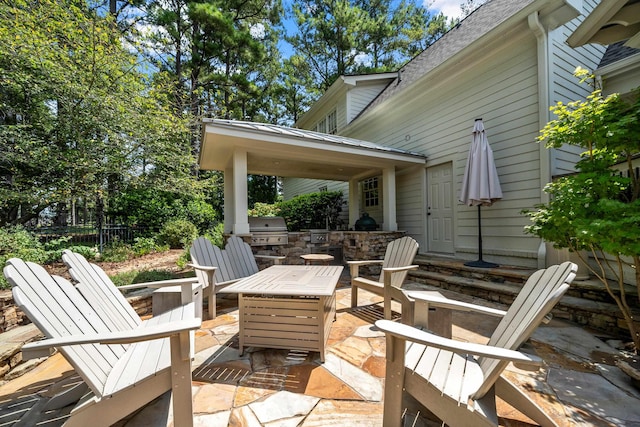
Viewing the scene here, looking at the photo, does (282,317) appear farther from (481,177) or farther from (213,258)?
(481,177)

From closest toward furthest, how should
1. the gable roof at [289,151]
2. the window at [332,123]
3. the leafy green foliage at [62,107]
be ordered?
1. the gable roof at [289,151]
2. the leafy green foliage at [62,107]
3. the window at [332,123]

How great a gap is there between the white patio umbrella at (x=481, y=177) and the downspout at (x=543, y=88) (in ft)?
1.98

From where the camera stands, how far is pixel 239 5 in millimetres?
12289

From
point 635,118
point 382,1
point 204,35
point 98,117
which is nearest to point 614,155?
point 635,118

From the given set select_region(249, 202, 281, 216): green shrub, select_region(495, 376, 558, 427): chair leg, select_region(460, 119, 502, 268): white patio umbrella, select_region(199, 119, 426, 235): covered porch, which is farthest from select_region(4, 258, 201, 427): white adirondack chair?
select_region(249, 202, 281, 216): green shrub

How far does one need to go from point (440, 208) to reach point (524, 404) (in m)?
4.86

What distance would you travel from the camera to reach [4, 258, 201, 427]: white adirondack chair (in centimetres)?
116

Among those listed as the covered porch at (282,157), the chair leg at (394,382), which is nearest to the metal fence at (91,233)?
the covered porch at (282,157)

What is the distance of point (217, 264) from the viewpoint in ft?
11.5

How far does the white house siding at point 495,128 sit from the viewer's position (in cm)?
432

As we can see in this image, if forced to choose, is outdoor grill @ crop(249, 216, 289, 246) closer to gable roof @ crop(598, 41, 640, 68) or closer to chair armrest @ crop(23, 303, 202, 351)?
chair armrest @ crop(23, 303, 202, 351)

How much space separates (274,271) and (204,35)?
13.3m

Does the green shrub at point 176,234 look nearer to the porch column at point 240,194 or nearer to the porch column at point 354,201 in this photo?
the porch column at point 240,194

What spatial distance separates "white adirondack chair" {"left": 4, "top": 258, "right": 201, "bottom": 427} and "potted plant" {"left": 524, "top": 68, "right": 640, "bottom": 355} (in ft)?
9.62
